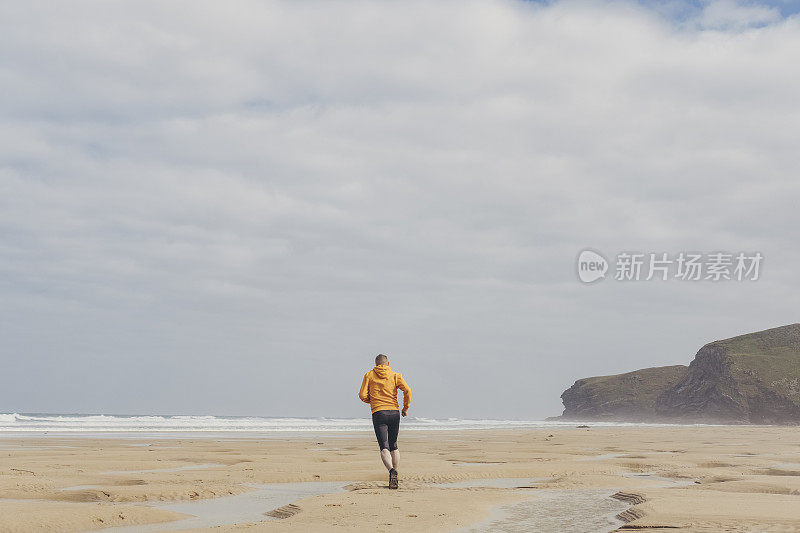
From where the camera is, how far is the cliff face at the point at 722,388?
325ft

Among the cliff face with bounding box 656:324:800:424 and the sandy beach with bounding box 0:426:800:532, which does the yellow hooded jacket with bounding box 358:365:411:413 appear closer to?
the sandy beach with bounding box 0:426:800:532

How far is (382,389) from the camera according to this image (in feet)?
37.3

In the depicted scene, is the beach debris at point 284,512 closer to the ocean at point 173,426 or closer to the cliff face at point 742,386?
the ocean at point 173,426

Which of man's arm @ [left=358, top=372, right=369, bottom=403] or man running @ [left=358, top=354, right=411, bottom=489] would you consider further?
man's arm @ [left=358, top=372, right=369, bottom=403]

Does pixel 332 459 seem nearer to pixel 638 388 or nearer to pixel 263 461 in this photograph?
pixel 263 461

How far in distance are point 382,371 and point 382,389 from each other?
0.29 m

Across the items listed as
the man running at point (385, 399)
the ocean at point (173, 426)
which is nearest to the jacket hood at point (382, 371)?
the man running at point (385, 399)

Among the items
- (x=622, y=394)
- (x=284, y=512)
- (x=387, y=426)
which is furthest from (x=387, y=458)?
(x=622, y=394)

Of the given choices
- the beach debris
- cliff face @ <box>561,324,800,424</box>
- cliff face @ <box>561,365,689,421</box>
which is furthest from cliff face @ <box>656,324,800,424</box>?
the beach debris

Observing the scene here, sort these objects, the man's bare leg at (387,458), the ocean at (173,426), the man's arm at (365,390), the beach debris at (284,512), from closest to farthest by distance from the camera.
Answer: the beach debris at (284,512)
the man's bare leg at (387,458)
the man's arm at (365,390)
the ocean at (173,426)

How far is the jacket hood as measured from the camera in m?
11.4

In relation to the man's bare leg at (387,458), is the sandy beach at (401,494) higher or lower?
lower

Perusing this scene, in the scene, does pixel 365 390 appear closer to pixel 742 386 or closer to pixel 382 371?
pixel 382 371

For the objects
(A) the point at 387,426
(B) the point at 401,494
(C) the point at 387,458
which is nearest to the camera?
(B) the point at 401,494
